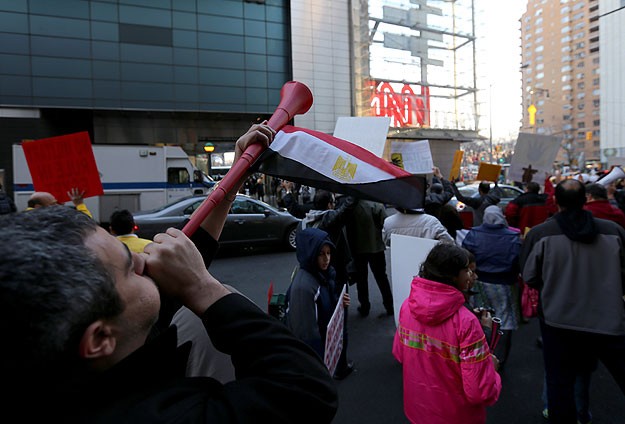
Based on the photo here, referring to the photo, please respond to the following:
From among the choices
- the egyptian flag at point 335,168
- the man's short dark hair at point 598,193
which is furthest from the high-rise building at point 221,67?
the egyptian flag at point 335,168

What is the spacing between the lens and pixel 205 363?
1161 millimetres

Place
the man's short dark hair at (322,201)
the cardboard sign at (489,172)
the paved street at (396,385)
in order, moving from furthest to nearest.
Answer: the cardboard sign at (489,172)
the man's short dark hair at (322,201)
the paved street at (396,385)

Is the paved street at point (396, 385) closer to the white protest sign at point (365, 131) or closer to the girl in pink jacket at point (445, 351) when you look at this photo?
the girl in pink jacket at point (445, 351)

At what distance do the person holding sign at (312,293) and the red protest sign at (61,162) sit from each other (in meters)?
3.65

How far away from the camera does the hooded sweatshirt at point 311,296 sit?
2965mm

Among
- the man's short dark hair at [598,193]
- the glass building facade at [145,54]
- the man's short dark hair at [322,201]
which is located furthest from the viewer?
the glass building facade at [145,54]

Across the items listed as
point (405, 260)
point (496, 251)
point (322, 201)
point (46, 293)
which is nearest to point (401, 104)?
point (322, 201)

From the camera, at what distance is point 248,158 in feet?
5.41

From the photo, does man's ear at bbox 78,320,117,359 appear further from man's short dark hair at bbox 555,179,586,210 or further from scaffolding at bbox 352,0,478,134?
scaffolding at bbox 352,0,478,134

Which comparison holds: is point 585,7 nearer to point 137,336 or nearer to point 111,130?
point 111,130

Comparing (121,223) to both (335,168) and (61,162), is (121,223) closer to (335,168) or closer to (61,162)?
(61,162)

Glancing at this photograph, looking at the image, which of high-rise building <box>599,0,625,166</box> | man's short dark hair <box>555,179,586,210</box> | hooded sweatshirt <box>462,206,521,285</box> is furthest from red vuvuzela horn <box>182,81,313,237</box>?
high-rise building <box>599,0,625,166</box>

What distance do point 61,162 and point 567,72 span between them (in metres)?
122

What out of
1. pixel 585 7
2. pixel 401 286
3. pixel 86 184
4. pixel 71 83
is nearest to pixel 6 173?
pixel 71 83
